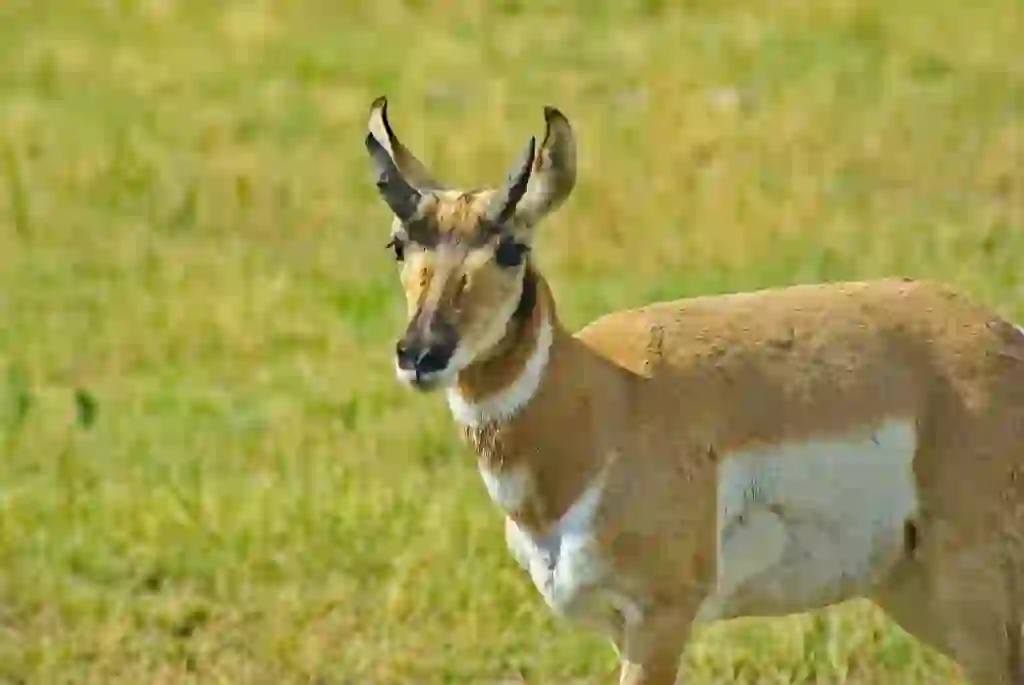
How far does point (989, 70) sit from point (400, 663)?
8.67 meters

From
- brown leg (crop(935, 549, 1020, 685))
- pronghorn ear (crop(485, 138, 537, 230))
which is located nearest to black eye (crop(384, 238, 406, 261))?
pronghorn ear (crop(485, 138, 537, 230))

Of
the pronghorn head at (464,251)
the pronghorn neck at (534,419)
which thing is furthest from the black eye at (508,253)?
the pronghorn neck at (534,419)

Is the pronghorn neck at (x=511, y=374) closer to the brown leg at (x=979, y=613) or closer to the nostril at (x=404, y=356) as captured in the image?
the nostril at (x=404, y=356)

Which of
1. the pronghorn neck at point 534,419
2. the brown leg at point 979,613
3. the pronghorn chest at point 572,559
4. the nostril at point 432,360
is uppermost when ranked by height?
the nostril at point 432,360

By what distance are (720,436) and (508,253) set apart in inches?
27.7

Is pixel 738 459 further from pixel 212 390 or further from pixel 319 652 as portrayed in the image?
pixel 212 390

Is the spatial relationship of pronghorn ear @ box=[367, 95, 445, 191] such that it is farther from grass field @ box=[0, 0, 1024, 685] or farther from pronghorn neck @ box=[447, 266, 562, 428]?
grass field @ box=[0, 0, 1024, 685]

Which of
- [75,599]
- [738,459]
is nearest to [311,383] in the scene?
[75,599]

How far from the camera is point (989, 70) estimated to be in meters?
14.3

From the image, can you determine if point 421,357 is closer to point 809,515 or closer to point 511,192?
point 511,192

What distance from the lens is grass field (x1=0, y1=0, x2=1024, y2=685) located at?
6.97 meters

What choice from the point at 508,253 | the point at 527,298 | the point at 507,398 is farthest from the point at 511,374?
the point at 508,253

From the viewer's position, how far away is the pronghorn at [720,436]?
17.1 ft

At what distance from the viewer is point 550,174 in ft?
17.1
